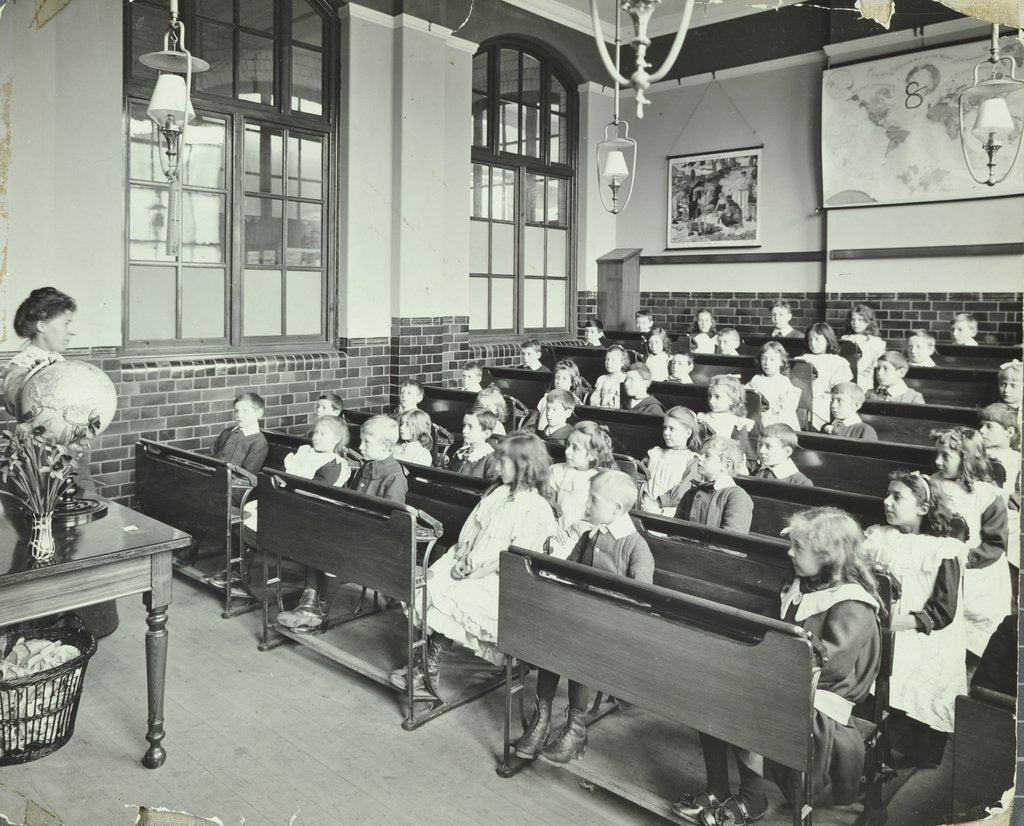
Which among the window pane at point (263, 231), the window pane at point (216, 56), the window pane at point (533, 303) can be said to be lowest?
the window pane at point (533, 303)

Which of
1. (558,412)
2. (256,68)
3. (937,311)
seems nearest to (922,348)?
(937,311)

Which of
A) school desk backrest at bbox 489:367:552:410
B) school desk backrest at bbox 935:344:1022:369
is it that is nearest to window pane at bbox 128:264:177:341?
school desk backrest at bbox 489:367:552:410

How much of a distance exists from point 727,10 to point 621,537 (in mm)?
6940

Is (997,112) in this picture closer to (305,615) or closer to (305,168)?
(305,615)

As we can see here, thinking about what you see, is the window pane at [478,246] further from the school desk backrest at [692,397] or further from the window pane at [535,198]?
the school desk backrest at [692,397]

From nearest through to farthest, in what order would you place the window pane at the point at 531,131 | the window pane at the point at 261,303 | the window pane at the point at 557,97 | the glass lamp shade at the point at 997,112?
the glass lamp shade at the point at 997,112 → the window pane at the point at 261,303 → the window pane at the point at 531,131 → the window pane at the point at 557,97

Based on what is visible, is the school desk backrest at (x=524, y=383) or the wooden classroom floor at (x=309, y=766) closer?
the wooden classroom floor at (x=309, y=766)

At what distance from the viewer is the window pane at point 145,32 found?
18.1 feet

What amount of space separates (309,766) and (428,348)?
4.92m

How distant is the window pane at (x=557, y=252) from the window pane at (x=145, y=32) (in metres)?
4.56

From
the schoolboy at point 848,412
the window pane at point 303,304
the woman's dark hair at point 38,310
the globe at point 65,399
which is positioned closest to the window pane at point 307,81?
the window pane at point 303,304

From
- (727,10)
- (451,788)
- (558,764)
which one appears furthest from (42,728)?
(727,10)

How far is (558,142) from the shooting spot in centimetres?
910

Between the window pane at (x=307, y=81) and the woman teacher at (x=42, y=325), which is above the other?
the window pane at (x=307, y=81)
